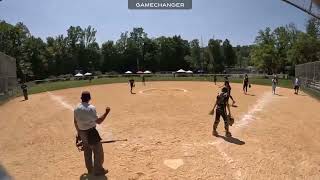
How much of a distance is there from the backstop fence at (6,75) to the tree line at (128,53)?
45.1 m

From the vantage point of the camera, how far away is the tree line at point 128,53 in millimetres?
91188

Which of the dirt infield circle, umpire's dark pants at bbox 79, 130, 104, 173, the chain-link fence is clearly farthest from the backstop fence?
umpire's dark pants at bbox 79, 130, 104, 173

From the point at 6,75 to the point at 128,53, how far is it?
84.4 m

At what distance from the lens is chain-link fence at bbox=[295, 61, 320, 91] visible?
1528 inches

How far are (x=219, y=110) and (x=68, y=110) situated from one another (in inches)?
518

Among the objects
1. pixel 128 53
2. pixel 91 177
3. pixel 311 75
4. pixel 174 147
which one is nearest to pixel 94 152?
pixel 91 177

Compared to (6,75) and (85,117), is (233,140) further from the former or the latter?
(6,75)

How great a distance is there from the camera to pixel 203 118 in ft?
64.7

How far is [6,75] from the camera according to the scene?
42.5 meters

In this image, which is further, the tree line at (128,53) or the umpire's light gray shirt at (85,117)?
the tree line at (128,53)

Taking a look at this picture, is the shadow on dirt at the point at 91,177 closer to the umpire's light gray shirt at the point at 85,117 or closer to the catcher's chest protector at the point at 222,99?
the umpire's light gray shirt at the point at 85,117

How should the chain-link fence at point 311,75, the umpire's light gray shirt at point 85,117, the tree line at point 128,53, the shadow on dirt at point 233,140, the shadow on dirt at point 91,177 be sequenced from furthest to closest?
1. the tree line at point 128,53
2. the chain-link fence at point 311,75
3. the shadow on dirt at point 233,140
4. the shadow on dirt at point 91,177
5. the umpire's light gray shirt at point 85,117

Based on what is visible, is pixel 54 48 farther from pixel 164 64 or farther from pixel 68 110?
pixel 68 110

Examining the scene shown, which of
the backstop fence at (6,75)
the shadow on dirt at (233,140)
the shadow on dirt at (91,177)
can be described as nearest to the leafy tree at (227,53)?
the backstop fence at (6,75)
